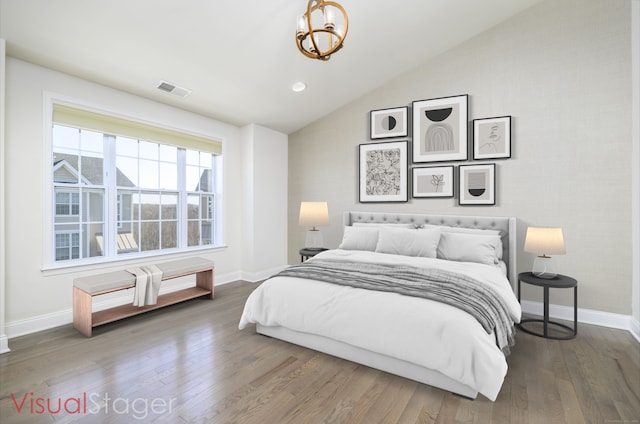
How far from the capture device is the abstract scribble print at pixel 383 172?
430cm

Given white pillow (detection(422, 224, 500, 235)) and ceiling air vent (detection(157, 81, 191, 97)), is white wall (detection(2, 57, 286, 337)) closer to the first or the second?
ceiling air vent (detection(157, 81, 191, 97))

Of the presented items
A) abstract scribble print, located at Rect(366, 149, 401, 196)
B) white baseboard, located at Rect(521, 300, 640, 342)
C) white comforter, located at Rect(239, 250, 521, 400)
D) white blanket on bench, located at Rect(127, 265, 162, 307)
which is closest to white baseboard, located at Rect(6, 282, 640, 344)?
white baseboard, located at Rect(521, 300, 640, 342)

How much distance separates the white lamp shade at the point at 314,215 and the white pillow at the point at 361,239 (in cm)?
52

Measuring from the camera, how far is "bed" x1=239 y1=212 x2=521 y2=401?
6.17 ft

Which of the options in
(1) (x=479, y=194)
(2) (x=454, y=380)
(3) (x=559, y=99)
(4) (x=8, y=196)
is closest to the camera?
(2) (x=454, y=380)

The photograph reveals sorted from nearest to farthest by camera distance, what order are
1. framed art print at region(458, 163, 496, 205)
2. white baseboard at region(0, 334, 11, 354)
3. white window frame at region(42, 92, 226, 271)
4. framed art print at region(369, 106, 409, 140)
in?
white baseboard at region(0, 334, 11, 354) < white window frame at region(42, 92, 226, 271) < framed art print at region(458, 163, 496, 205) < framed art print at region(369, 106, 409, 140)

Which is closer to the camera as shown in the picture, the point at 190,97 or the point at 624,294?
the point at 624,294

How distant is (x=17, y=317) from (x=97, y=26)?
104 inches

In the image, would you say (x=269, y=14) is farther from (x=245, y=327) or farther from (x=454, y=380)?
(x=454, y=380)

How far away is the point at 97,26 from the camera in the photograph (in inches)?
98.9

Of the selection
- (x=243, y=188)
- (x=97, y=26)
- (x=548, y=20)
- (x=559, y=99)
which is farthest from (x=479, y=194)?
(x=97, y=26)

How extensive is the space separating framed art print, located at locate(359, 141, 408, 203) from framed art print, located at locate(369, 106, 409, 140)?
133 millimetres

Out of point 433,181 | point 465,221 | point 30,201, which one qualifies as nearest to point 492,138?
point 433,181

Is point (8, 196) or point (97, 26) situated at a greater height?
point (97, 26)
